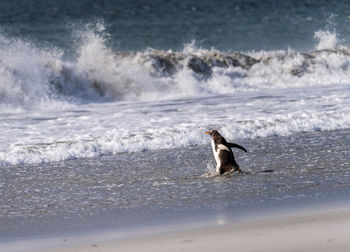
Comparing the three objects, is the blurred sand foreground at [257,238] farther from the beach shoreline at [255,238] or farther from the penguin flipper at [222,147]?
the penguin flipper at [222,147]

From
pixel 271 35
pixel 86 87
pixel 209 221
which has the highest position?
pixel 271 35

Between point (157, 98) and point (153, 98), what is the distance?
0.40ft

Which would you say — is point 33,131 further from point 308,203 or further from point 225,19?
point 225,19

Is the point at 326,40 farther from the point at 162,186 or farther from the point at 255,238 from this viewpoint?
the point at 255,238

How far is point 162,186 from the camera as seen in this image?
5633 millimetres

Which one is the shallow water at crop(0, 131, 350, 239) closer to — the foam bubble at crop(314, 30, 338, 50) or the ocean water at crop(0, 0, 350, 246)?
the ocean water at crop(0, 0, 350, 246)

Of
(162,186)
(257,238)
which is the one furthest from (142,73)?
(257,238)

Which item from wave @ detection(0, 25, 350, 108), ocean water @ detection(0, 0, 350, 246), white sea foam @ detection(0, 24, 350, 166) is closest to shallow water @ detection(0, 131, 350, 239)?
ocean water @ detection(0, 0, 350, 246)

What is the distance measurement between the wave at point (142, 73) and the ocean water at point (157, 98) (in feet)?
0.13

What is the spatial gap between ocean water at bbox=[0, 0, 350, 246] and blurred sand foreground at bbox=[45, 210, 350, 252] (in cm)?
84

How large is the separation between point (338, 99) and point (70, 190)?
6557 mm

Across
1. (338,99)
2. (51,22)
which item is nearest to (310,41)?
(51,22)

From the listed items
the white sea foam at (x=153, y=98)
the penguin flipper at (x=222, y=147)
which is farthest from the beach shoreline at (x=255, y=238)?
the white sea foam at (x=153, y=98)

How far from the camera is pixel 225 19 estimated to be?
27.7 m
